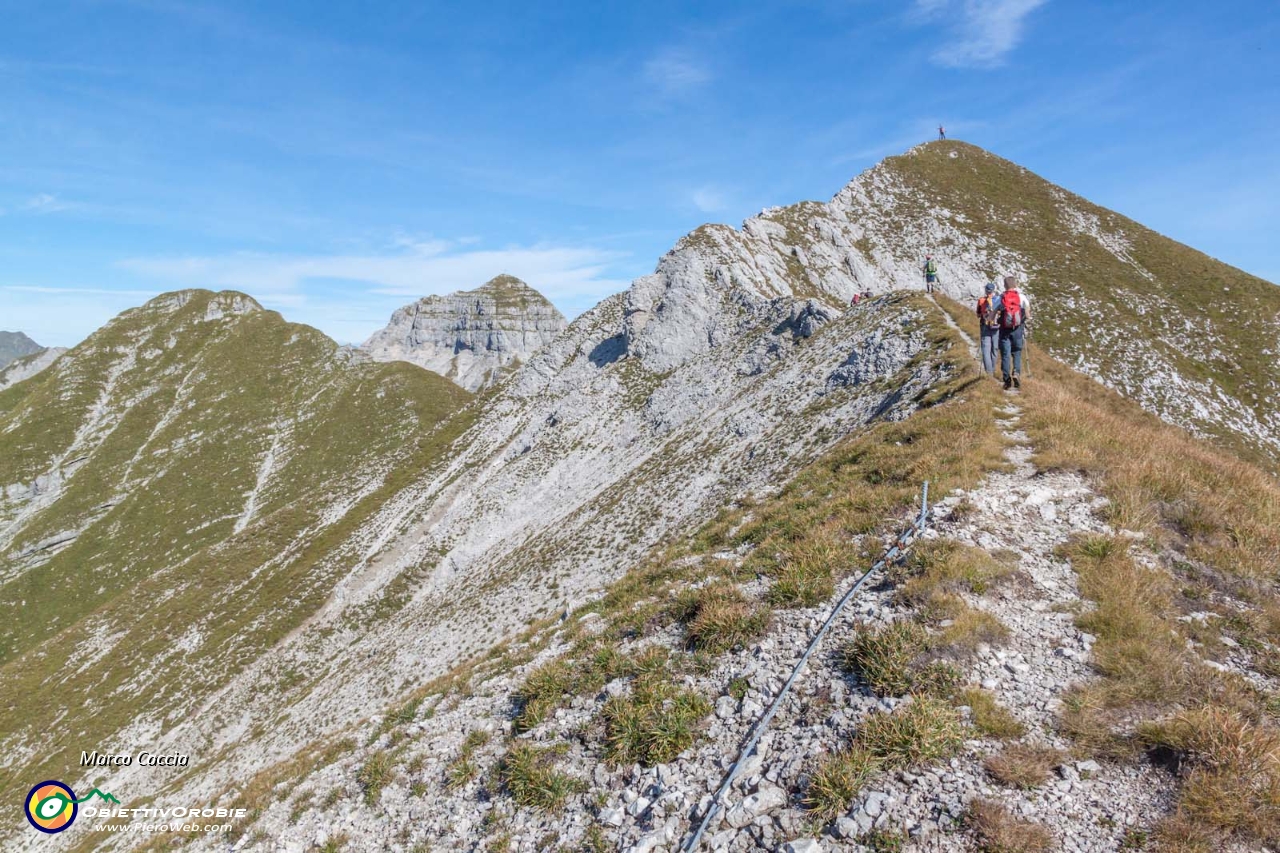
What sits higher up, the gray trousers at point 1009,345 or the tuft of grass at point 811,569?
the gray trousers at point 1009,345

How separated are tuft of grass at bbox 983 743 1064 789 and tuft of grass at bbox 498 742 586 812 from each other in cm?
572

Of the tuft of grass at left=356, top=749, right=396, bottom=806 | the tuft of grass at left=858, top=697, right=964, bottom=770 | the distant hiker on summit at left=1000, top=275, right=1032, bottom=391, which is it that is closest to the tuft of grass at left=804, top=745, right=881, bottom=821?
the tuft of grass at left=858, top=697, right=964, bottom=770

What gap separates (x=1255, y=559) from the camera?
855 cm

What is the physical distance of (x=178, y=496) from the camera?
93.6 meters

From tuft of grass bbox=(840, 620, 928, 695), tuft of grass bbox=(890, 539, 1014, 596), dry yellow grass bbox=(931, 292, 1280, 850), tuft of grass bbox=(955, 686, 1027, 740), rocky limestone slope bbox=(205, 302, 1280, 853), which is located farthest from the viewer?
tuft of grass bbox=(890, 539, 1014, 596)

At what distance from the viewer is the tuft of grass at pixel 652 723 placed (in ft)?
25.9

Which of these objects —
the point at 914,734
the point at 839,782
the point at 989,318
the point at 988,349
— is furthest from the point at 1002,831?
the point at 988,349

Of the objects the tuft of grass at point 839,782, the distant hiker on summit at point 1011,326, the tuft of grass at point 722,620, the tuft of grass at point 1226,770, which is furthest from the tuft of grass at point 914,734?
the distant hiker on summit at point 1011,326

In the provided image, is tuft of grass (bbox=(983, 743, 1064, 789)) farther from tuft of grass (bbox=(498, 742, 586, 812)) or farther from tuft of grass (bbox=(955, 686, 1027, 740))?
tuft of grass (bbox=(498, 742, 586, 812))

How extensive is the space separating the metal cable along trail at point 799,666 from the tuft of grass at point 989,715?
2.24 meters

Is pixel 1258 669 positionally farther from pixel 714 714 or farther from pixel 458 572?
pixel 458 572

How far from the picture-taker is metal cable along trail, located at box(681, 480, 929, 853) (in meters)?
6.53

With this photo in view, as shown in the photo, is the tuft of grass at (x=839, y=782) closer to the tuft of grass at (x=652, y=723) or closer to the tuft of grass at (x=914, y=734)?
the tuft of grass at (x=914, y=734)

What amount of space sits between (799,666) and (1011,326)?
15697mm
